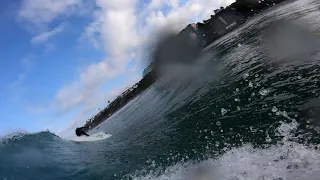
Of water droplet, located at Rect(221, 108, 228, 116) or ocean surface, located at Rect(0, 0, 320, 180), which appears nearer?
ocean surface, located at Rect(0, 0, 320, 180)

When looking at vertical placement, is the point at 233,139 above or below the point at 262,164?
below

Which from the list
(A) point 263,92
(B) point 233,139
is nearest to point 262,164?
(B) point 233,139

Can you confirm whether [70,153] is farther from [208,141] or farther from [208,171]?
[208,171]

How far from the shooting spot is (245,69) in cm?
3684

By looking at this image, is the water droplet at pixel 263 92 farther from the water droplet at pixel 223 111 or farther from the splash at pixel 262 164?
the splash at pixel 262 164

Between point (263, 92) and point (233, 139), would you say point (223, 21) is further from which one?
point (233, 139)

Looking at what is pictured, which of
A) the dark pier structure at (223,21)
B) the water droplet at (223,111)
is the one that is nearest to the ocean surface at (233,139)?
the water droplet at (223,111)

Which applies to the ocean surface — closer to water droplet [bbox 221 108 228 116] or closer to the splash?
the splash

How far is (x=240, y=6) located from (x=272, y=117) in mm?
123708

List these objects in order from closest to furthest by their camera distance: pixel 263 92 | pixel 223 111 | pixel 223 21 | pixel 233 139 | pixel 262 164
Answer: pixel 262 164, pixel 233 139, pixel 263 92, pixel 223 111, pixel 223 21

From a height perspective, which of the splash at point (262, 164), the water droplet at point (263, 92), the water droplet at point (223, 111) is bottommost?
the water droplet at point (263, 92)

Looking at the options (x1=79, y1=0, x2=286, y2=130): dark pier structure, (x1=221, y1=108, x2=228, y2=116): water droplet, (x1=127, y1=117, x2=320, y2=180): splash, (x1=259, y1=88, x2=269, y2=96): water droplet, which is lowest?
(x1=259, y1=88, x2=269, y2=96): water droplet

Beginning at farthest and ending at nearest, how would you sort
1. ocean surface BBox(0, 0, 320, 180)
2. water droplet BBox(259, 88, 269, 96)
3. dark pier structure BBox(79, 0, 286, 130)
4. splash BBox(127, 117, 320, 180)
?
dark pier structure BBox(79, 0, 286, 130), water droplet BBox(259, 88, 269, 96), ocean surface BBox(0, 0, 320, 180), splash BBox(127, 117, 320, 180)

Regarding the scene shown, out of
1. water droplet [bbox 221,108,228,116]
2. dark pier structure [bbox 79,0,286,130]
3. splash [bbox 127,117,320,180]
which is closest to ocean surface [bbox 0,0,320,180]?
splash [bbox 127,117,320,180]
